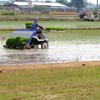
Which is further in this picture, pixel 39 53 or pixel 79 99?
pixel 39 53

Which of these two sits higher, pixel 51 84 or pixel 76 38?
pixel 51 84

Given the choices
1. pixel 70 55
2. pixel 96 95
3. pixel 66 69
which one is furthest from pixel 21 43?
pixel 96 95

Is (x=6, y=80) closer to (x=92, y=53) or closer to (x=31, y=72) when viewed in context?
(x=31, y=72)

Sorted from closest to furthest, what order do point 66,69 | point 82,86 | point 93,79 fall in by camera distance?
1. point 82,86
2. point 93,79
3. point 66,69

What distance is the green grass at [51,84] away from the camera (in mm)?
9430

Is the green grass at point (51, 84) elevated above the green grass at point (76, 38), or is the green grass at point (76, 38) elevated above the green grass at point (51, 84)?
the green grass at point (51, 84)

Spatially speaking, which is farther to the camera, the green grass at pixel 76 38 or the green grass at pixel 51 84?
the green grass at pixel 76 38

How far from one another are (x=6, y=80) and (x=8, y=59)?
651 cm

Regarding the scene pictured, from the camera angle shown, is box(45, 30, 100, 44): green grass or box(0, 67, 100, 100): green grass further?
box(45, 30, 100, 44): green grass

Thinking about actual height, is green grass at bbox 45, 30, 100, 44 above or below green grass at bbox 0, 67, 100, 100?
below

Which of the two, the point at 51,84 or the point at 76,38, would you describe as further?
the point at 76,38

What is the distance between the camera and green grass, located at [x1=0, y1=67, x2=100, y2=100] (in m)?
9.43

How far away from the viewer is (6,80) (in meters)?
11.2

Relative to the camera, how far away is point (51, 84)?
10734 mm
